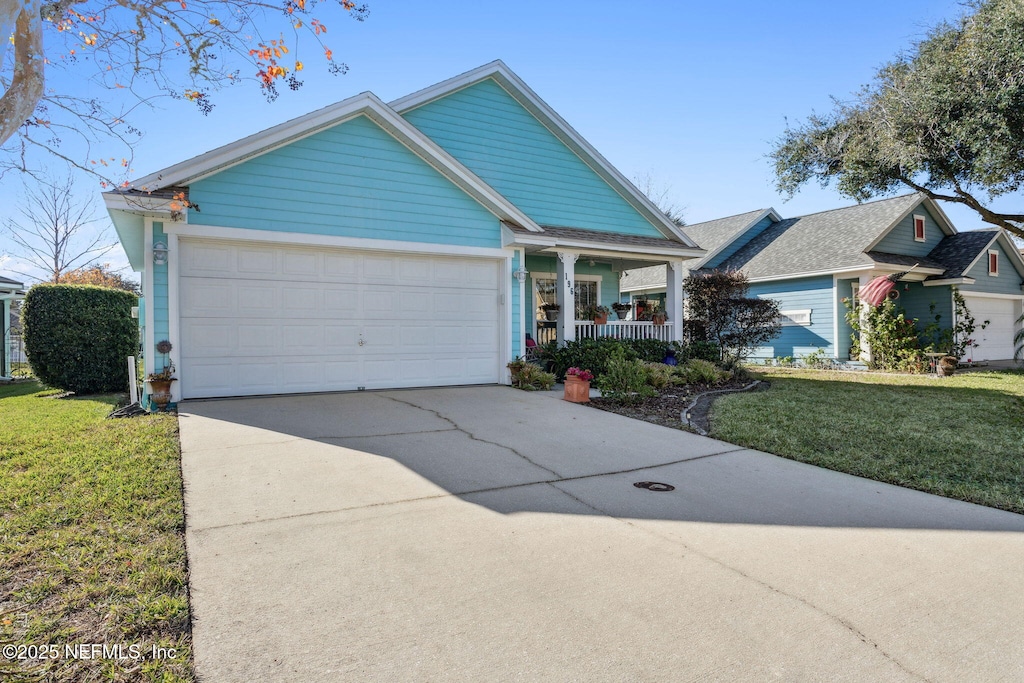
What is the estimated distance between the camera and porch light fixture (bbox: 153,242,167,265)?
7886 mm

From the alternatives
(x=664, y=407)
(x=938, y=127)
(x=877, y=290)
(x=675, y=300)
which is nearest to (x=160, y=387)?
(x=664, y=407)

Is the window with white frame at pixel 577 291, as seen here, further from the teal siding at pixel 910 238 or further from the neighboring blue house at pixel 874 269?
the teal siding at pixel 910 238

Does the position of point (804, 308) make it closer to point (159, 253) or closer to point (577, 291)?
point (577, 291)

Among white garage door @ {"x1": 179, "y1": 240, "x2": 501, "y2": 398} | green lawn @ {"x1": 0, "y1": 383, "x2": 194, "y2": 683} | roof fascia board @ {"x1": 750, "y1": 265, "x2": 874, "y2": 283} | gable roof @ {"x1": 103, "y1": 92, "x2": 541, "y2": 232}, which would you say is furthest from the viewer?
roof fascia board @ {"x1": 750, "y1": 265, "x2": 874, "y2": 283}

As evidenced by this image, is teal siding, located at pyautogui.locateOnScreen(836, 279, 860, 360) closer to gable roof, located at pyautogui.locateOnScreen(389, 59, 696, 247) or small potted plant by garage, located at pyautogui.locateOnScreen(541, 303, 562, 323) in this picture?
gable roof, located at pyautogui.locateOnScreen(389, 59, 696, 247)

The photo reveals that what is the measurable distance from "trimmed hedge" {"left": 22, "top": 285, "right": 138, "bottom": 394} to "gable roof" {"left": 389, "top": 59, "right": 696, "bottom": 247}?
7238 millimetres

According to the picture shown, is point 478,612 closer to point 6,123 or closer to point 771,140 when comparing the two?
point 6,123

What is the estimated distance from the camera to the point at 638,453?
6.02 meters

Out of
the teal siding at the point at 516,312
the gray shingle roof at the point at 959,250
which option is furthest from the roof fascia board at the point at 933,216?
the teal siding at the point at 516,312

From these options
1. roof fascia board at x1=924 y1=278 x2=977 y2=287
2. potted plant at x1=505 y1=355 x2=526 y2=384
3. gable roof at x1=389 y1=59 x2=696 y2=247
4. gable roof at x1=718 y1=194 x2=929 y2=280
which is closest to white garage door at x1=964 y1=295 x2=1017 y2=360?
roof fascia board at x1=924 y1=278 x2=977 y2=287

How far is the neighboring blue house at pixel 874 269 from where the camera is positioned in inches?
709

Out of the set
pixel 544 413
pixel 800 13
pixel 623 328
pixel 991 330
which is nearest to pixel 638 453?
pixel 544 413

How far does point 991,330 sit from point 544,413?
20.9m

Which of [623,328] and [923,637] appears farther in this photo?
[623,328]
